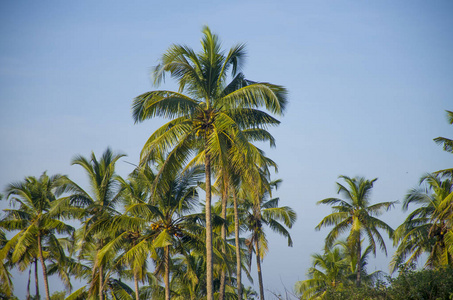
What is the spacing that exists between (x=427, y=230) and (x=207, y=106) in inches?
599

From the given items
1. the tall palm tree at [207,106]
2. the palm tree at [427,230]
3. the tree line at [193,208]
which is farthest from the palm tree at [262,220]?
the tall palm tree at [207,106]

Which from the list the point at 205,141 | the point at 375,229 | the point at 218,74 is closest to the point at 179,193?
the point at 205,141

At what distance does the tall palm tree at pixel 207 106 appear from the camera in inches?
698

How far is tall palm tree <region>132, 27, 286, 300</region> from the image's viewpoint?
698 inches

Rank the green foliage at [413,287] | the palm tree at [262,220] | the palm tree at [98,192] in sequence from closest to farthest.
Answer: the green foliage at [413,287] < the palm tree at [98,192] < the palm tree at [262,220]

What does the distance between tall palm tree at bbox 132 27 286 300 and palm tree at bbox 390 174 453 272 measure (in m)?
11.7

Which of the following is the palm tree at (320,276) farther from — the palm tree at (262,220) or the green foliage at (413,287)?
the green foliage at (413,287)

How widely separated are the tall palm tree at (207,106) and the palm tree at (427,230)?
11722 mm

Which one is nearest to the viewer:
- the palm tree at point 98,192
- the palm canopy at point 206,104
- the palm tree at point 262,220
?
the palm canopy at point 206,104

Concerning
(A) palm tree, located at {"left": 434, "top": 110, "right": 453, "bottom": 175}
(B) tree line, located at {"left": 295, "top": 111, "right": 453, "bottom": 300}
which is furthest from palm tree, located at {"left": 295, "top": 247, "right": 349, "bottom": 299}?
(A) palm tree, located at {"left": 434, "top": 110, "right": 453, "bottom": 175}

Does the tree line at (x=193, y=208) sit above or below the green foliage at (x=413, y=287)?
above

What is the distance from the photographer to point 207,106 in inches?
749

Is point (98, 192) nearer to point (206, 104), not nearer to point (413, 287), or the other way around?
point (206, 104)

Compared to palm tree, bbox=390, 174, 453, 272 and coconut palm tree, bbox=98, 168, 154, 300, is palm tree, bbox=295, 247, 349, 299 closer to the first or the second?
palm tree, bbox=390, 174, 453, 272
